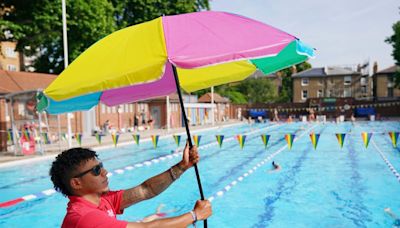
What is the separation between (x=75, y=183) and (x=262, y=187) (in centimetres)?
814

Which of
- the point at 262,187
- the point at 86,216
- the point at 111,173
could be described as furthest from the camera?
the point at 111,173

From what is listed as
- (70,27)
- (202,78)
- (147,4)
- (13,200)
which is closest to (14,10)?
(70,27)

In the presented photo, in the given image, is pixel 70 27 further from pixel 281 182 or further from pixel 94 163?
pixel 94 163

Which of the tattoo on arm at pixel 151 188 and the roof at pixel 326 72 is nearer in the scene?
the tattoo on arm at pixel 151 188

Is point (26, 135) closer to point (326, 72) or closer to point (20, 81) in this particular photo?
point (20, 81)

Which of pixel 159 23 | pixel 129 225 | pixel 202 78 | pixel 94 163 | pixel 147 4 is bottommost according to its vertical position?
pixel 129 225

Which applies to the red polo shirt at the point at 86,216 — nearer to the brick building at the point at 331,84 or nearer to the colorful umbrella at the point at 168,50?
the colorful umbrella at the point at 168,50

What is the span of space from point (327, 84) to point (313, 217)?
217 ft

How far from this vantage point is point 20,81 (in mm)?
20922

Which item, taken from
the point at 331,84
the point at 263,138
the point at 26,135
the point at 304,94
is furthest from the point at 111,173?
the point at 331,84

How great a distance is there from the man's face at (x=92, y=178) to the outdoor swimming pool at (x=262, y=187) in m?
5.07

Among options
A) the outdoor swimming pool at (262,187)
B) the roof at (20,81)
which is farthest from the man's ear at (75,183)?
the roof at (20,81)

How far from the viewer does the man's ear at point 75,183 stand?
91.0 inches

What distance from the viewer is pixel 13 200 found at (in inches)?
359
